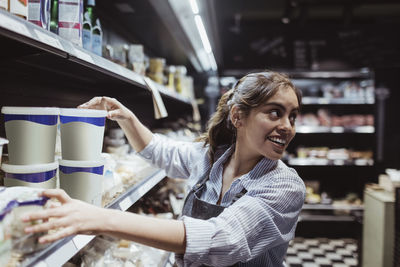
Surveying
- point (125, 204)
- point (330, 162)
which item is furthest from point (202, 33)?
point (330, 162)

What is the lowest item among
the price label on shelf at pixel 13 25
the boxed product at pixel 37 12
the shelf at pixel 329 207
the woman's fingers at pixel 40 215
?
the shelf at pixel 329 207

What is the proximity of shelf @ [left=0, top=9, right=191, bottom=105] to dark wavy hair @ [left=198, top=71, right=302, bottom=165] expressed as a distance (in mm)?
478

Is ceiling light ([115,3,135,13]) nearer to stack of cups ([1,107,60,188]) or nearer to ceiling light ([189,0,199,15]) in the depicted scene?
ceiling light ([189,0,199,15])

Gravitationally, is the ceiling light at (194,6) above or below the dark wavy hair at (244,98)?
above

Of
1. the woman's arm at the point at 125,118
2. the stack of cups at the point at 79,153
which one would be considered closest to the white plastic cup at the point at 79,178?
the stack of cups at the point at 79,153

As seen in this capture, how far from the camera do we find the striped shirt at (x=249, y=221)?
108 centimetres

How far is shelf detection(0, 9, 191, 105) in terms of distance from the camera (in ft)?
2.65

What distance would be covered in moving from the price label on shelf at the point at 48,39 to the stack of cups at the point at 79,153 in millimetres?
224

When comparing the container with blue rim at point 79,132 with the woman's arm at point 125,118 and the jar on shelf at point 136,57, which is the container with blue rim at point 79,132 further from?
the jar on shelf at point 136,57

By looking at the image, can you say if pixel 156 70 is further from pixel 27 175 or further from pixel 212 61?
pixel 212 61

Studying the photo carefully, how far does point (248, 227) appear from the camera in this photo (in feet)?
3.84

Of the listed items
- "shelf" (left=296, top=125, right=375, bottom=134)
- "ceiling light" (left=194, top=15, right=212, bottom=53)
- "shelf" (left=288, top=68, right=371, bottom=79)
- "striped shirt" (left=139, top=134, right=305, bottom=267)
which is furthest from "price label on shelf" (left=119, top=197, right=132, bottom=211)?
"shelf" (left=296, top=125, right=375, bottom=134)

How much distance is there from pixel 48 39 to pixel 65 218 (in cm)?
49

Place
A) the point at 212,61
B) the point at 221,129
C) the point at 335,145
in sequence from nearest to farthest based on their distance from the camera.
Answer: the point at 221,129 < the point at 212,61 < the point at 335,145
